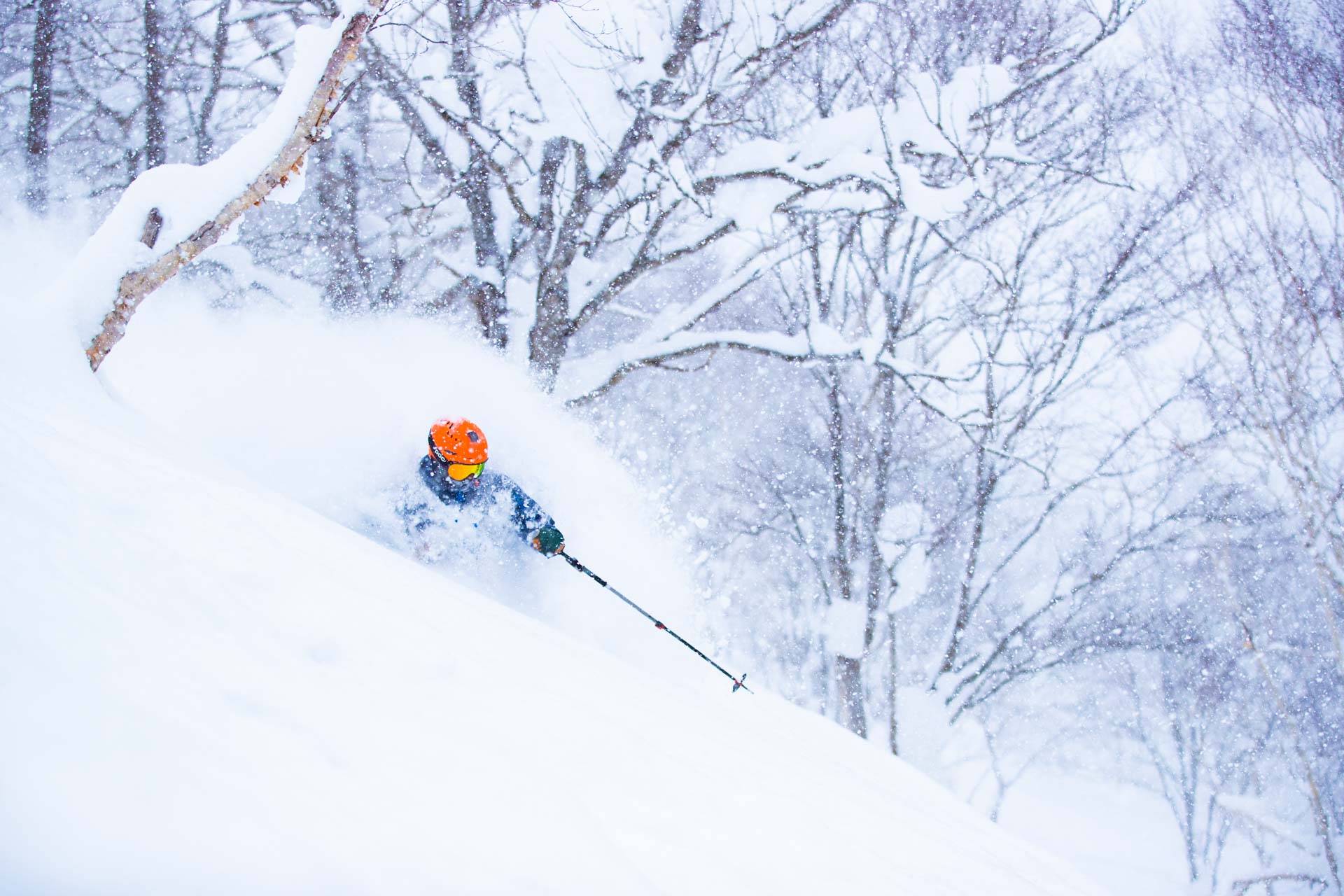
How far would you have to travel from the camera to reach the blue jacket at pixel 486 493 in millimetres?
5555

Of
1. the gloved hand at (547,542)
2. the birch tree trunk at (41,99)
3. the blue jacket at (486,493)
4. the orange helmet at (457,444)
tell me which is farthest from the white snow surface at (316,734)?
the birch tree trunk at (41,99)

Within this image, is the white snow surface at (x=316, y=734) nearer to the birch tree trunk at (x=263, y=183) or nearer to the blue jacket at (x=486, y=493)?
the birch tree trunk at (x=263, y=183)

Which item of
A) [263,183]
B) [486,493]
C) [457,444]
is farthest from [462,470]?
[263,183]

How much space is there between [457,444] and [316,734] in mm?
3935

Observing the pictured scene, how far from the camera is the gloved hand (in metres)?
5.66

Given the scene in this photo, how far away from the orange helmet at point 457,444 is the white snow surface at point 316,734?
151 cm

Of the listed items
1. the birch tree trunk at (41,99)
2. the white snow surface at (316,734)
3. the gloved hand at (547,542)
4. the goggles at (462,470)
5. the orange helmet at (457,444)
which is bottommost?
the white snow surface at (316,734)

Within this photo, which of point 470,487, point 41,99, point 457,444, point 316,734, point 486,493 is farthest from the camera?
point 41,99

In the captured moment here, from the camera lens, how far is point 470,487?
558 centimetres

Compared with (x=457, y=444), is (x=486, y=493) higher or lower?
lower

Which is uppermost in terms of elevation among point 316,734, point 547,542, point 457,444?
point 457,444

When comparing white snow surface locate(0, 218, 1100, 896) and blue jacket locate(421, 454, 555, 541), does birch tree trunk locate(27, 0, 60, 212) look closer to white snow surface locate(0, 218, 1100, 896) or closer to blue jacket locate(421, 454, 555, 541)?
white snow surface locate(0, 218, 1100, 896)

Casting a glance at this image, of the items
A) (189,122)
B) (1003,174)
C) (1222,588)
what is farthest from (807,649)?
(189,122)

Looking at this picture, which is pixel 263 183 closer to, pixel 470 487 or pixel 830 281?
pixel 470 487
